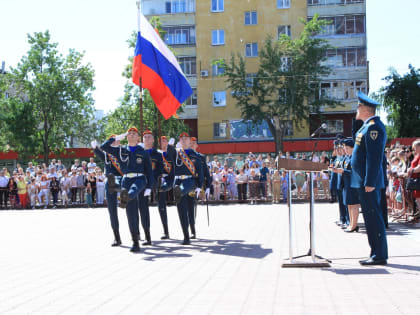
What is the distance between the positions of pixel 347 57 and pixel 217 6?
12.1 metres

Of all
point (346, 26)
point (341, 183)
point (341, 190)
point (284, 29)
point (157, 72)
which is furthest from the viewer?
point (284, 29)

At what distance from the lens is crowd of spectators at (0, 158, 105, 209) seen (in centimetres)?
A: 2470

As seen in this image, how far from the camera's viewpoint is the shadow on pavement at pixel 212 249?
839 cm

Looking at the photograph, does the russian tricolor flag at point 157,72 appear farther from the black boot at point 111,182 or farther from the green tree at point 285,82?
the green tree at point 285,82

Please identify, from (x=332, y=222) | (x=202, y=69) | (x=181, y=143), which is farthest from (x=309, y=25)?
(x=181, y=143)

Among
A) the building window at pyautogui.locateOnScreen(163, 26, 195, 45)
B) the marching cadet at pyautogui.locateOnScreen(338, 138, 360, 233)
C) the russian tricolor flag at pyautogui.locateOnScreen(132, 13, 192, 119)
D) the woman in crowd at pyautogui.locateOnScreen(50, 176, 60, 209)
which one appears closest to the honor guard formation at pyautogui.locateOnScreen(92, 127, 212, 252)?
the marching cadet at pyautogui.locateOnScreen(338, 138, 360, 233)

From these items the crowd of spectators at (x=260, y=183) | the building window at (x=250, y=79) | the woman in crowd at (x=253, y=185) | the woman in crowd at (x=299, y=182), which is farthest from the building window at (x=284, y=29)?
the woman in crowd at (x=253, y=185)

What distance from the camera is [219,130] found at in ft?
149

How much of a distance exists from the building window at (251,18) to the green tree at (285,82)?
4.78m

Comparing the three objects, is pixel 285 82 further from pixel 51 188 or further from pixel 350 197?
pixel 350 197

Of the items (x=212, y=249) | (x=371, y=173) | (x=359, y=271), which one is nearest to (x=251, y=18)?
(x=212, y=249)

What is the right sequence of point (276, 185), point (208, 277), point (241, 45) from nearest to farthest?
1. point (208, 277)
2. point (276, 185)
3. point (241, 45)

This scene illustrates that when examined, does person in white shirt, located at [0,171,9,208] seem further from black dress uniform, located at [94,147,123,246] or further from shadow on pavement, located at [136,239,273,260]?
shadow on pavement, located at [136,239,273,260]

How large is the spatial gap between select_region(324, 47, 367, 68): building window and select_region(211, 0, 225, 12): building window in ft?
32.8
